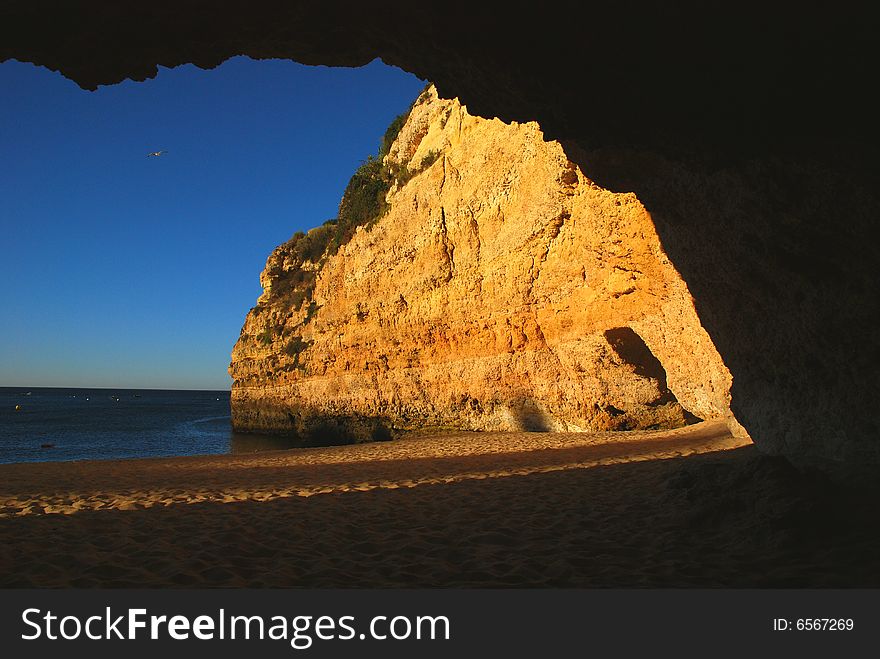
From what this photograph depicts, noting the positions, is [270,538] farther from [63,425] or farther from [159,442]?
[63,425]

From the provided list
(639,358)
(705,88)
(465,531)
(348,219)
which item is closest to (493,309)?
(639,358)

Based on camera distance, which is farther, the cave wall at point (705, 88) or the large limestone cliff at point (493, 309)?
the large limestone cliff at point (493, 309)

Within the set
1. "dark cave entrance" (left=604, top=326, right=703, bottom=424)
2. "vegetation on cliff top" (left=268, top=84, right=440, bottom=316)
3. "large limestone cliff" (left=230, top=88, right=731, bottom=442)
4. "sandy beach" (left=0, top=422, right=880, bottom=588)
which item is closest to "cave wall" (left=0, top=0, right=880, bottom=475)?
"sandy beach" (left=0, top=422, right=880, bottom=588)

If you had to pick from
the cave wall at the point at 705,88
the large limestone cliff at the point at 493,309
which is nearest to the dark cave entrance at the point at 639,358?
the large limestone cliff at the point at 493,309

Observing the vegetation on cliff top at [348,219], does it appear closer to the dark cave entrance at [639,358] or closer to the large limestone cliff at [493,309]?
the large limestone cliff at [493,309]

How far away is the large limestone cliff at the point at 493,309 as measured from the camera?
12.6 meters

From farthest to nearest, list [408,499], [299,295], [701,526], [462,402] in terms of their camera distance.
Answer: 1. [299,295]
2. [462,402]
3. [408,499]
4. [701,526]

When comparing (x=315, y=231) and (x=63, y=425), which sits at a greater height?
(x=315, y=231)

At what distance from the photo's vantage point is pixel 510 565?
11.6 feet

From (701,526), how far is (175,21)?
17.3 ft

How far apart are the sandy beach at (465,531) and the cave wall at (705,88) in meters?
0.92

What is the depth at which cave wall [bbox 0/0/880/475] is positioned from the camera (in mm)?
2986

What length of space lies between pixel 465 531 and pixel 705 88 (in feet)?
12.6

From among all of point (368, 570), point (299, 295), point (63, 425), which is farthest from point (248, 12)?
point (63, 425)
